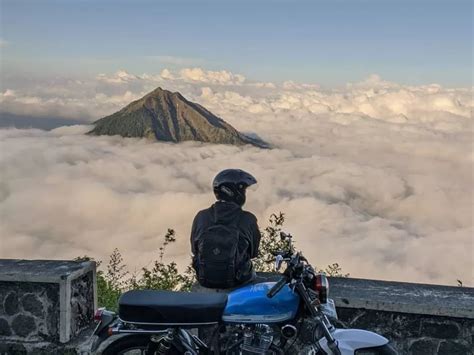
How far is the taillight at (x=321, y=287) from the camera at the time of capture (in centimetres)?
359

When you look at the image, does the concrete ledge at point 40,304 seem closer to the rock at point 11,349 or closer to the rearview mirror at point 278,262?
the rock at point 11,349

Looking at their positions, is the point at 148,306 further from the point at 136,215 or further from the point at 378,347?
the point at 136,215

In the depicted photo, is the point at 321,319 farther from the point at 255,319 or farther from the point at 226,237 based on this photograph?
the point at 226,237

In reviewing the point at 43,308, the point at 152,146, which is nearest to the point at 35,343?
the point at 43,308

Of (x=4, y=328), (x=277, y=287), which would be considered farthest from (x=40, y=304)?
(x=277, y=287)

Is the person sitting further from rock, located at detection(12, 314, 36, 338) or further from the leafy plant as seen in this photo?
the leafy plant

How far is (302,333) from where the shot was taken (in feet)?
12.9

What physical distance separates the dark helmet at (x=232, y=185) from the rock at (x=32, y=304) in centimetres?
220

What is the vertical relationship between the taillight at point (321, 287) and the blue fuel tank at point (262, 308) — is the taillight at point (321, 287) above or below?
above

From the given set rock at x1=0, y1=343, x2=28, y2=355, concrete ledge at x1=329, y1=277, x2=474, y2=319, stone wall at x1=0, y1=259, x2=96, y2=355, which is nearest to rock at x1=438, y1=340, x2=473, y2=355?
concrete ledge at x1=329, y1=277, x2=474, y2=319

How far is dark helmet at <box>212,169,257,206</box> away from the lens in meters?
4.87

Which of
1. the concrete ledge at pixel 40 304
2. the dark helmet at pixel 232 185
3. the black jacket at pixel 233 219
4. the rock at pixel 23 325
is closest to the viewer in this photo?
the black jacket at pixel 233 219

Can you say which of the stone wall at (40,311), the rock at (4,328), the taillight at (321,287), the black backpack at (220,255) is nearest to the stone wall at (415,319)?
the black backpack at (220,255)

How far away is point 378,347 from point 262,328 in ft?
2.60
